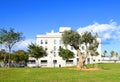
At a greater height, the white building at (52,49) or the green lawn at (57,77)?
the white building at (52,49)

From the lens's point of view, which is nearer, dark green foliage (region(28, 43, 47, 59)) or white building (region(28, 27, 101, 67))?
dark green foliage (region(28, 43, 47, 59))

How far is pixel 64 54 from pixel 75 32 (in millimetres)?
45840

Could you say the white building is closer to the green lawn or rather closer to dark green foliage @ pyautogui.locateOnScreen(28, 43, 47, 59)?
dark green foliage @ pyautogui.locateOnScreen(28, 43, 47, 59)

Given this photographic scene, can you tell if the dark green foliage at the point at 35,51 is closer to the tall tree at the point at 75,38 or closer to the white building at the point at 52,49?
the white building at the point at 52,49

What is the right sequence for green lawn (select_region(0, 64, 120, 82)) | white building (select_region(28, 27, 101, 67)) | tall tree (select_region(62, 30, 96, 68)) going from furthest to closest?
1. white building (select_region(28, 27, 101, 67))
2. tall tree (select_region(62, 30, 96, 68))
3. green lawn (select_region(0, 64, 120, 82))

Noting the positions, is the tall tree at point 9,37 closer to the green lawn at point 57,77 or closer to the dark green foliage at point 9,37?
the dark green foliage at point 9,37

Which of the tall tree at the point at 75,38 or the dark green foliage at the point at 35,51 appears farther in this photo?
the dark green foliage at the point at 35,51

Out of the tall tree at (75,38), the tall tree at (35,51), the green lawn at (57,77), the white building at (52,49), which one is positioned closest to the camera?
the green lawn at (57,77)

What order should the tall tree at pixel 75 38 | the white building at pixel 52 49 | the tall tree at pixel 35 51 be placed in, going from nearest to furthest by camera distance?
the tall tree at pixel 75 38 < the tall tree at pixel 35 51 < the white building at pixel 52 49

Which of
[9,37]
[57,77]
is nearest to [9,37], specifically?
[9,37]

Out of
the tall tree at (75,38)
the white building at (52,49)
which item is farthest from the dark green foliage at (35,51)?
the tall tree at (75,38)

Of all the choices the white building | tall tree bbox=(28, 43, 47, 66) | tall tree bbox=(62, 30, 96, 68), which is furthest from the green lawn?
the white building

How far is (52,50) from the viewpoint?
13188cm

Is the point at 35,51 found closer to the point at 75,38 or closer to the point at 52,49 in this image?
the point at 52,49
